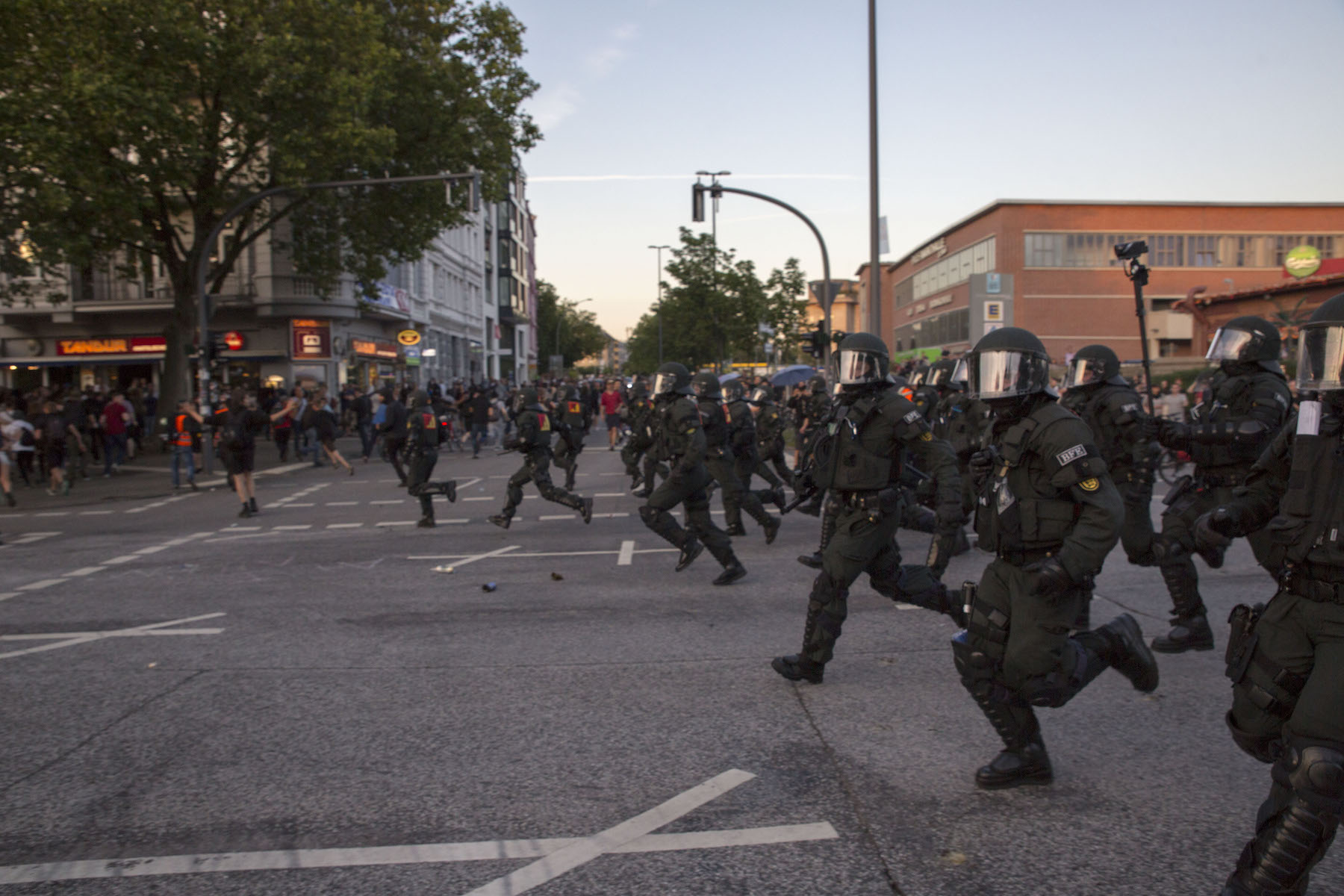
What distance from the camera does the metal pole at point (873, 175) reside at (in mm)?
16594

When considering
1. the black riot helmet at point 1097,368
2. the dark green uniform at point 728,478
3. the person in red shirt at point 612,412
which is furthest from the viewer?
the person in red shirt at point 612,412

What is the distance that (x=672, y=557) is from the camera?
31.0 feet

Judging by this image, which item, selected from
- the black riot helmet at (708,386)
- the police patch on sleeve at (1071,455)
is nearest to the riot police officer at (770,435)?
the black riot helmet at (708,386)

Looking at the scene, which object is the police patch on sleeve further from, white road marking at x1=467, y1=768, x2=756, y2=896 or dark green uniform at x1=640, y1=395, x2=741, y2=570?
dark green uniform at x1=640, y1=395, x2=741, y2=570

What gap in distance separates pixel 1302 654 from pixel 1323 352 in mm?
844

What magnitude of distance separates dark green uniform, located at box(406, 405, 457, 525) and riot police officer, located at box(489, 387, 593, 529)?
3.93 feet

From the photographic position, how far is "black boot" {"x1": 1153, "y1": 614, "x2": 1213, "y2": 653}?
5.69 meters

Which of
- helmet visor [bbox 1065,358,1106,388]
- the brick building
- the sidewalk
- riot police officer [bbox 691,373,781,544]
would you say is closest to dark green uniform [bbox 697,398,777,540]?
riot police officer [bbox 691,373,781,544]

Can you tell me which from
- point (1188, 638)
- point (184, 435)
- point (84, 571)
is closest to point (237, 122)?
point (184, 435)

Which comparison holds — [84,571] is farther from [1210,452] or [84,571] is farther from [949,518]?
[1210,452]

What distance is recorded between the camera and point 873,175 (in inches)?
671

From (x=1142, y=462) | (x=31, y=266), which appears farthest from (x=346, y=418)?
(x=1142, y=462)

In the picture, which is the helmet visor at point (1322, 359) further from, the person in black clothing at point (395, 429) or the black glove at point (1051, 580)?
the person in black clothing at point (395, 429)

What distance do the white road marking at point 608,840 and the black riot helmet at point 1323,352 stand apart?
2.38 metres
